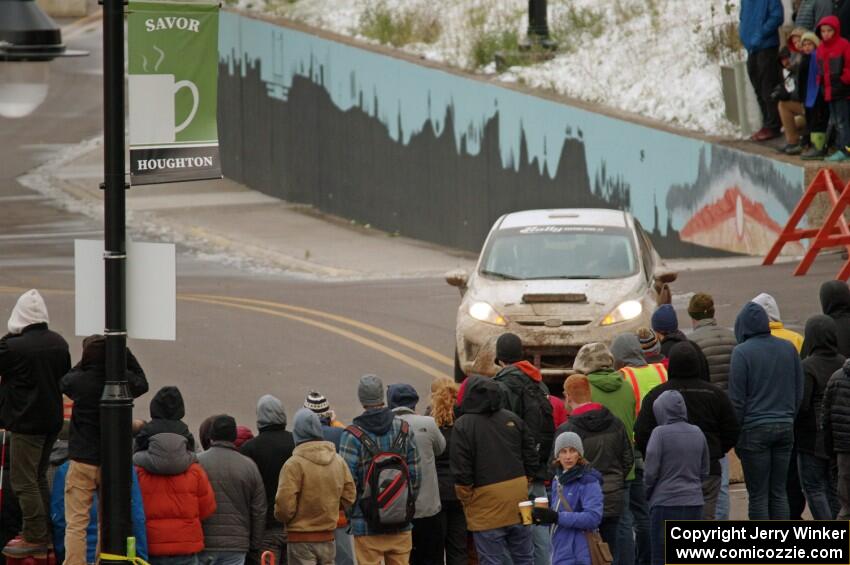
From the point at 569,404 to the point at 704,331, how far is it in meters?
1.78

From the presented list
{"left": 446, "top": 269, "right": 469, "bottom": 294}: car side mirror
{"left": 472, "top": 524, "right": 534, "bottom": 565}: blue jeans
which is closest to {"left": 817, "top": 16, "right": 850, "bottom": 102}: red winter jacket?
{"left": 446, "top": 269, "right": 469, "bottom": 294}: car side mirror

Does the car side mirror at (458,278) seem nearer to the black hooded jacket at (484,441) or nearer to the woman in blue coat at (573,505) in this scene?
the black hooded jacket at (484,441)

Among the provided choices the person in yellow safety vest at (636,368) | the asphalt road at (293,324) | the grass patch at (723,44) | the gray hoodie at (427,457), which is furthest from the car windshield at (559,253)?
the grass patch at (723,44)

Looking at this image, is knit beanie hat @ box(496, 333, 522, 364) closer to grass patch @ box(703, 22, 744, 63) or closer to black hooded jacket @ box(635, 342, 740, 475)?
black hooded jacket @ box(635, 342, 740, 475)

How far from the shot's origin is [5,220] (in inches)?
1296

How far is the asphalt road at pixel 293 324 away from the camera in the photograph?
16.6m

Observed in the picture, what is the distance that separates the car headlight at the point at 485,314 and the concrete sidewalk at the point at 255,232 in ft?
25.7

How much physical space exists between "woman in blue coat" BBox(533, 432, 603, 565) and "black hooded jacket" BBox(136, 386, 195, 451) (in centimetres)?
219

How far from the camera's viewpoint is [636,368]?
441 inches

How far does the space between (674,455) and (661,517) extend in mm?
427

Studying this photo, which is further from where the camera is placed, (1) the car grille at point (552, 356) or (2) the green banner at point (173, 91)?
(1) the car grille at point (552, 356)

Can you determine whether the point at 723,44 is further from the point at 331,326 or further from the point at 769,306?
the point at 769,306

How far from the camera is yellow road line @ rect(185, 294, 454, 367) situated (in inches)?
701

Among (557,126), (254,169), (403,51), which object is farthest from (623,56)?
(254,169)
